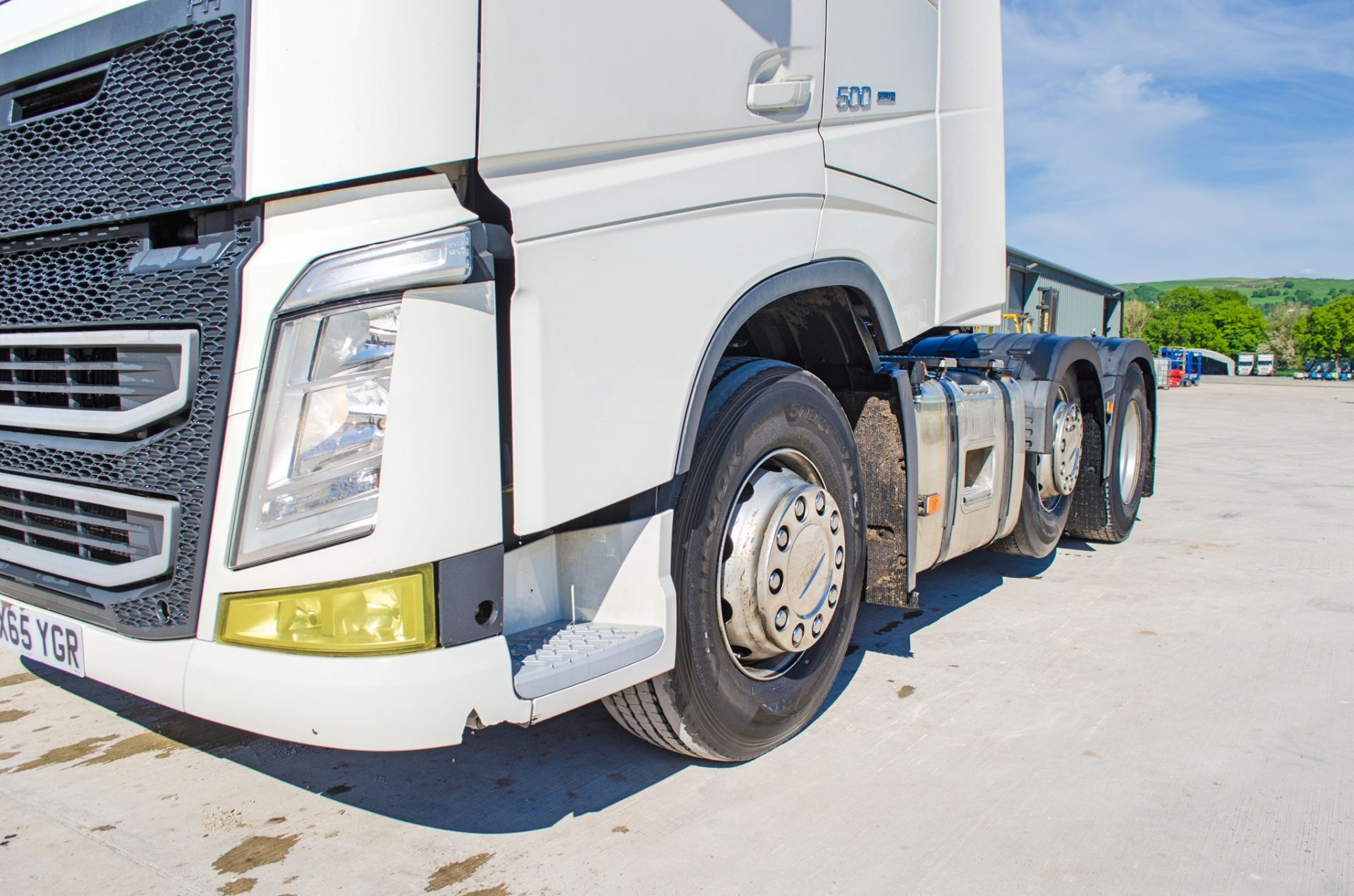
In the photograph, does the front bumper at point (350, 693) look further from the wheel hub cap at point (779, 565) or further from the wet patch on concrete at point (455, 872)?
the wheel hub cap at point (779, 565)

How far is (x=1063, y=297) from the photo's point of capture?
4297cm

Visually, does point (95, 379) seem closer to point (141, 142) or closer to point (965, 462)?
point (141, 142)

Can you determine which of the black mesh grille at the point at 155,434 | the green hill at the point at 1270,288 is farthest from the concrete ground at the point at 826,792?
the green hill at the point at 1270,288

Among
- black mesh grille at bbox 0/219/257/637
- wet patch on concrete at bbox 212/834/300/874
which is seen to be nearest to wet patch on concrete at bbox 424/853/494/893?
wet patch on concrete at bbox 212/834/300/874

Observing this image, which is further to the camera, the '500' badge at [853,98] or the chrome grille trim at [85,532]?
the '500' badge at [853,98]

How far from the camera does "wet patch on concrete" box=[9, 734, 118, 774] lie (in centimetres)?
306

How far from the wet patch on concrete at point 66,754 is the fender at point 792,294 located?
2193mm

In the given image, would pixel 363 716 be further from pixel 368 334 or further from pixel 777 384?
pixel 777 384

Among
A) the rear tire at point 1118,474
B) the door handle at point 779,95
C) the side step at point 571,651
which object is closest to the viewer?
the side step at point 571,651

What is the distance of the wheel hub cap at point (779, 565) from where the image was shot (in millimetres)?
2883

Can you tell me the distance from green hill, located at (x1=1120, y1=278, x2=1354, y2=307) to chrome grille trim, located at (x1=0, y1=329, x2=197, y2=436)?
170m

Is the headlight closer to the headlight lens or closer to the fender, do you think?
the headlight lens

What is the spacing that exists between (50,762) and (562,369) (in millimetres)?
2239

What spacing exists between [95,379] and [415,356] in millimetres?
977
